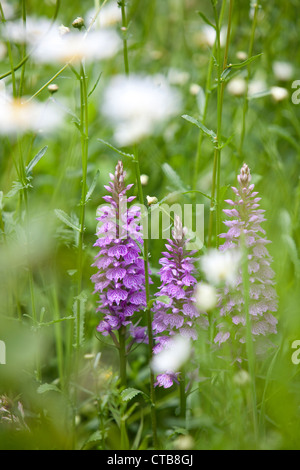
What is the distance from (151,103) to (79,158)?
0.28 meters

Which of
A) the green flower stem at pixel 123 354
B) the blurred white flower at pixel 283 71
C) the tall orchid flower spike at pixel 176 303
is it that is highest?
the blurred white flower at pixel 283 71

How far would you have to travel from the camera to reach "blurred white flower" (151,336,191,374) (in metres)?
0.81

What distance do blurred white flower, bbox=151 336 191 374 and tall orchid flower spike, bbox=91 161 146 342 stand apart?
0.24 feet

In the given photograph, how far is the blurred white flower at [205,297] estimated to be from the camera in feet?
2.56

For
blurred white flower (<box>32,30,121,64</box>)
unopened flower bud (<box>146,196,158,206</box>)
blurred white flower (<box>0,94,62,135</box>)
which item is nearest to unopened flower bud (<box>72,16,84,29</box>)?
blurred white flower (<box>32,30,121,64</box>)

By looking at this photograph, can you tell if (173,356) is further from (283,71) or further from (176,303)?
(283,71)

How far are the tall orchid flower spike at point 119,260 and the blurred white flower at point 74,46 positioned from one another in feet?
0.63

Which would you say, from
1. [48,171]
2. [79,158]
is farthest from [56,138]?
[79,158]

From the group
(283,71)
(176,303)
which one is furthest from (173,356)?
(283,71)

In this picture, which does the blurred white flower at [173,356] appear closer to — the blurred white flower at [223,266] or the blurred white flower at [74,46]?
the blurred white flower at [223,266]

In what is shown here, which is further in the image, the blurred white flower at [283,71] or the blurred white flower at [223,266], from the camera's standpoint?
the blurred white flower at [283,71]

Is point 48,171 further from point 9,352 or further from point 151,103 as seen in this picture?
point 9,352

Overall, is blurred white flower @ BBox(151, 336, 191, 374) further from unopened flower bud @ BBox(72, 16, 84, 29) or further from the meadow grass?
unopened flower bud @ BBox(72, 16, 84, 29)

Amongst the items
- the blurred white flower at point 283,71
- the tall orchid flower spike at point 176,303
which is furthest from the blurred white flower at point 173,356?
the blurred white flower at point 283,71
